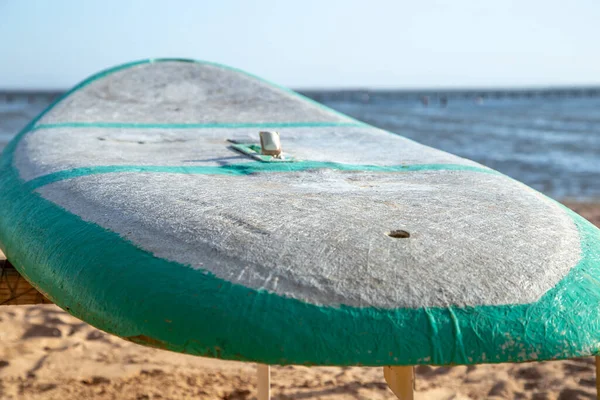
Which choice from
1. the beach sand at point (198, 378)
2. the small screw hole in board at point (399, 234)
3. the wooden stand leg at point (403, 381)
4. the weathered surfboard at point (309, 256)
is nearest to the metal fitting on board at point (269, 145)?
the weathered surfboard at point (309, 256)

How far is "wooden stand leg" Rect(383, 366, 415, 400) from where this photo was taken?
6.52 ft

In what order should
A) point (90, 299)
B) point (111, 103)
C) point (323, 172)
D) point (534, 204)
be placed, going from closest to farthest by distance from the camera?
point (90, 299) < point (534, 204) < point (323, 172) < point (111, 103)

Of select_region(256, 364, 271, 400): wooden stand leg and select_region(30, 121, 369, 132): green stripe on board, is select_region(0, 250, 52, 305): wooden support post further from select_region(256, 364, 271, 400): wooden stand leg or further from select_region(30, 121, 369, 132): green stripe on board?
select_region(30, 121, 369, 132): green stripe on board

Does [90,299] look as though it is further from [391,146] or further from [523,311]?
[391,146]

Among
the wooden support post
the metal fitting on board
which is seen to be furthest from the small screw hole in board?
the wooden support post

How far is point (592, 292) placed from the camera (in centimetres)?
143

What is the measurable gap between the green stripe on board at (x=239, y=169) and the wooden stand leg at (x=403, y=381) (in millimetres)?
697

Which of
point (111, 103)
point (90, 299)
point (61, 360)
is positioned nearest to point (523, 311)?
point (90, 299)

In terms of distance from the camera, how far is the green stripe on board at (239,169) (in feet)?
7.37

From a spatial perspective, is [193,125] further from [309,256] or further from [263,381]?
[309,256]

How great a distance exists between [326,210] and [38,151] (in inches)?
58.9

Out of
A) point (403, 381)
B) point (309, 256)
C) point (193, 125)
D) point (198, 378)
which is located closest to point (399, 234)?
point (309, 256)

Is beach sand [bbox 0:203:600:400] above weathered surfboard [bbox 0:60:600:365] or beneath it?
beneath

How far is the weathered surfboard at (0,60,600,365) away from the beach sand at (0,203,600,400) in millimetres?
1142
